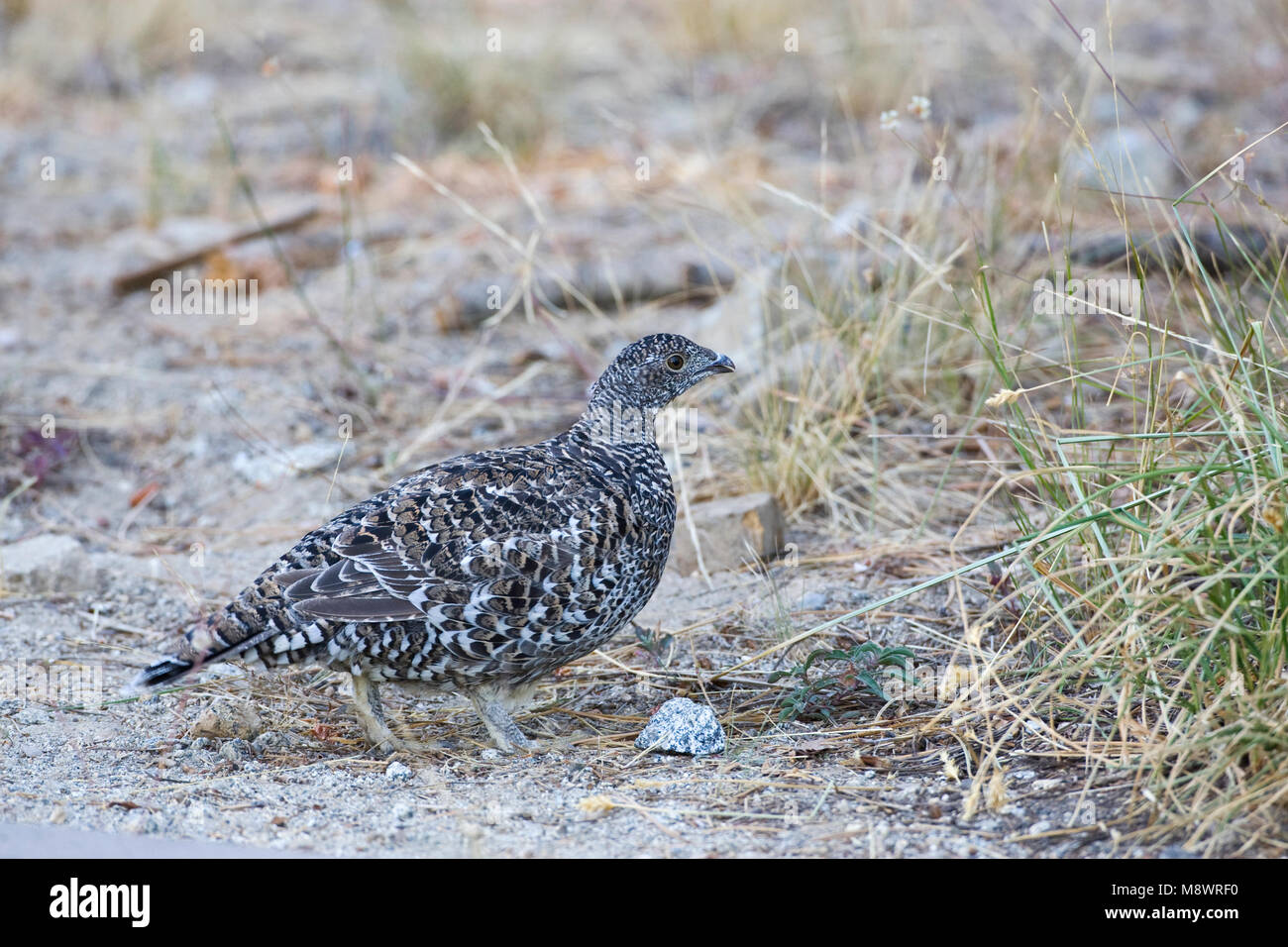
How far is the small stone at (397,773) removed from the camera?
390cm

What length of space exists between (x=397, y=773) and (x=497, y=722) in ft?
1.51

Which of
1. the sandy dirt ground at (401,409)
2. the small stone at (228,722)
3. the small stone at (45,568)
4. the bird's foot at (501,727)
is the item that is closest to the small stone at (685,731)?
the sandy dirt ground at (401,409)

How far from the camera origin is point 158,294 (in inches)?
324

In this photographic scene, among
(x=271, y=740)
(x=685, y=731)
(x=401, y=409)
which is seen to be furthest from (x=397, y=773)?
(x=401, y=409)

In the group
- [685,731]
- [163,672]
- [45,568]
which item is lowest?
[685,731]

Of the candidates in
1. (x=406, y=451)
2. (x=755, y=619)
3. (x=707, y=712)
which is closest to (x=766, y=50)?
(x=406, y=451)

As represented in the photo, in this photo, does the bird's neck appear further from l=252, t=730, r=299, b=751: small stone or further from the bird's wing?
l=252, t=730, r=299, b=751: small stone

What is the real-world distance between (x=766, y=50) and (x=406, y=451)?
21.2ft

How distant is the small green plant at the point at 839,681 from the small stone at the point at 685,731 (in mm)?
222

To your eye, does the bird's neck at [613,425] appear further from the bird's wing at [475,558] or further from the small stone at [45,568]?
the small stone at [45,568]

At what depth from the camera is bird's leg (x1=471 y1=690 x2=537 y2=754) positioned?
4270mm

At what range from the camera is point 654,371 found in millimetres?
4695

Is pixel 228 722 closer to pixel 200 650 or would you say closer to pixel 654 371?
pixel 200 650

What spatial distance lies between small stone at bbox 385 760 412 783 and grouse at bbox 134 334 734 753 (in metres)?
0.22
